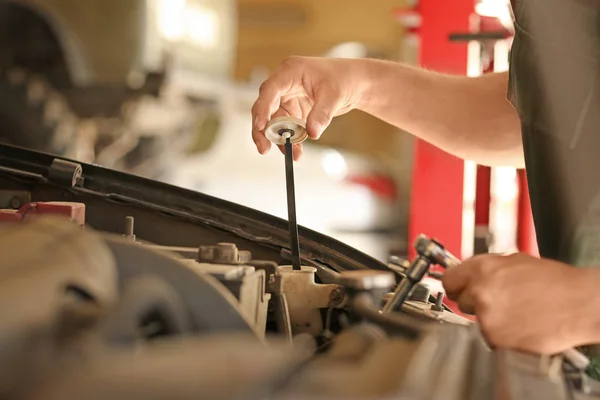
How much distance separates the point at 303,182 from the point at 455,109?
285cm

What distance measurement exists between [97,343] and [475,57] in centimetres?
191

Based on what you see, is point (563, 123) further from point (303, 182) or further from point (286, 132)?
point (303, 182)

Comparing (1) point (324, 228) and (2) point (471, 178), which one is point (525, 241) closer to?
(2) point (471, 178)

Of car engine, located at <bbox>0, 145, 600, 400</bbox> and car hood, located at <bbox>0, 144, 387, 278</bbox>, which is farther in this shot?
car hood, located at <bbox>0, 144, 387, 278</bbox>

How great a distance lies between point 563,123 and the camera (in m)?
0.76

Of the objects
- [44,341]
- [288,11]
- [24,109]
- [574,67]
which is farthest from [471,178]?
[288,11]

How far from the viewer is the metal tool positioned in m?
0.62

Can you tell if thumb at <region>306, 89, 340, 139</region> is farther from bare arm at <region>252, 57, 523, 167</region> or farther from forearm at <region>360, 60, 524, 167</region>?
forearm at <region>360, 60, 524, 167</region>

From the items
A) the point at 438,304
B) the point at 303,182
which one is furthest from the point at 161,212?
the point at 303,182

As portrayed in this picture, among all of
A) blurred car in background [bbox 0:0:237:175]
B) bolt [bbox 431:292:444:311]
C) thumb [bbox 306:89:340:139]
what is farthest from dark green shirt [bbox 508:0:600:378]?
blurred car in background [bbox 0:0:237:175]

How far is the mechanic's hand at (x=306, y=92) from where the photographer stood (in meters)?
0.89

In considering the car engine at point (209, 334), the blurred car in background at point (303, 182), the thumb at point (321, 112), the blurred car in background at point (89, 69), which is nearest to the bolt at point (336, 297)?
the car engine at point (209, 334)

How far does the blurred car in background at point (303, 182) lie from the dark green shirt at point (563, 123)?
9.37ft

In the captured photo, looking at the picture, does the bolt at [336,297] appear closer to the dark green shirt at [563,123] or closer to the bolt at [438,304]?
the bolt at [438,304]
